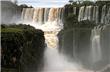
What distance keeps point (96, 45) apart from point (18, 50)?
1380cm

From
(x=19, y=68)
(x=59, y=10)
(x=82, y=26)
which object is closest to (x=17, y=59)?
(x=19, y=68)

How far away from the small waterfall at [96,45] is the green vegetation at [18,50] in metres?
7.73

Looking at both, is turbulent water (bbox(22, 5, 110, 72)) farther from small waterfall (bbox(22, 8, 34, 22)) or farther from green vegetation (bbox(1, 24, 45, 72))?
green vegetation (bbox(1, 24, 45, 72))

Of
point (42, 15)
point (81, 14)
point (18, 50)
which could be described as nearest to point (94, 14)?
point (81, 14)

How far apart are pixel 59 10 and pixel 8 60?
2975 centimetres

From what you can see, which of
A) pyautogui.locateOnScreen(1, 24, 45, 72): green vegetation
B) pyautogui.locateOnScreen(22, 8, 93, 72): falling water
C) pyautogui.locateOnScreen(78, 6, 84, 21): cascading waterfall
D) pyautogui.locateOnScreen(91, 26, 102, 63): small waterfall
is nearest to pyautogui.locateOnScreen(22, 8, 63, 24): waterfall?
pyautogui.locateOnScreen(22, 8, 93, 72): falling water

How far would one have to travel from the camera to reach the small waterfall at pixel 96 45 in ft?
151

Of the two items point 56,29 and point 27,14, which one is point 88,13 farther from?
point 27,14

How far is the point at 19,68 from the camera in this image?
35.3 meters

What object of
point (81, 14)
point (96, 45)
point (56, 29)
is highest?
point (81, 14)

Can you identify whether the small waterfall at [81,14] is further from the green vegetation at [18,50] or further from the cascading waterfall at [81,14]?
the green vegetation at [18,50]

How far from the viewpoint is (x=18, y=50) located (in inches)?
1396

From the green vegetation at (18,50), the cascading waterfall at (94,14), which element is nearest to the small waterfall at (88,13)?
the cascading waterfall at (94,14)

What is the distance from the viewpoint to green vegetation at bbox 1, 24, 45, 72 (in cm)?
3381
